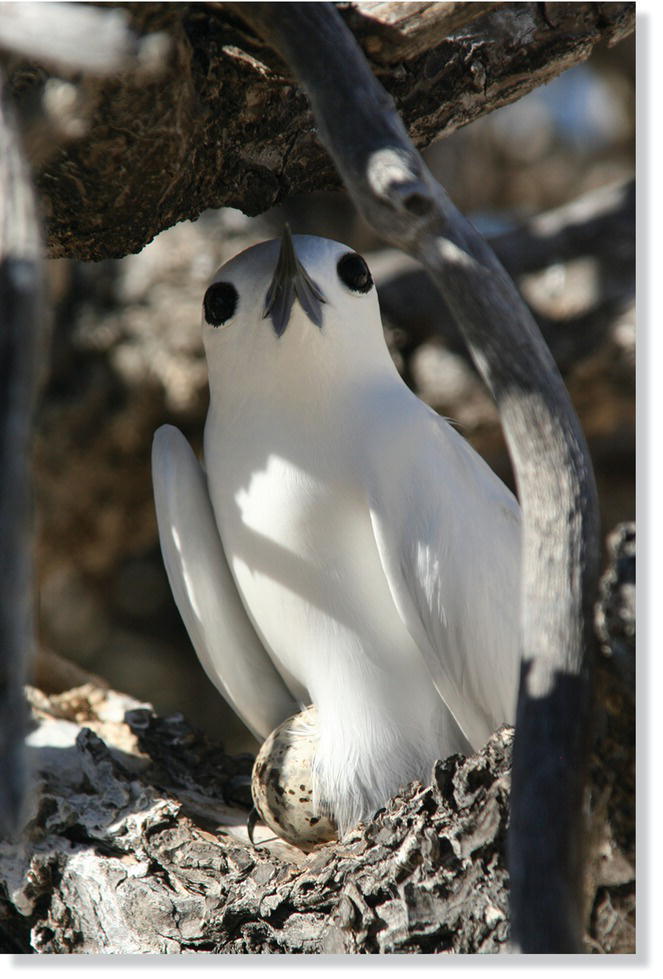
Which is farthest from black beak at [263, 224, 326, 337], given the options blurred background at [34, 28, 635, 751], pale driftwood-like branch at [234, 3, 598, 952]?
blurred background at [34, 28, 635, 751]

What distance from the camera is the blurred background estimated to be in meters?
2.75

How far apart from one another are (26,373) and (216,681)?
33.5 inches

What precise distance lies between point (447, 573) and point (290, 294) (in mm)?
423

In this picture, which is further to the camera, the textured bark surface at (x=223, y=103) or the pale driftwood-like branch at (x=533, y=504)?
the textured bark surface at (x=223, y=103)

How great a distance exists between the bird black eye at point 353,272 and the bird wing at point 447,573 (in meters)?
0.22

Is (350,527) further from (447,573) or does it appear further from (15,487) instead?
(15,487)

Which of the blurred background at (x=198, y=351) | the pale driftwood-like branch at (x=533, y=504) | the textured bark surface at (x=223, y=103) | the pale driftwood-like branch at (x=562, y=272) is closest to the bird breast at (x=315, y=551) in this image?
the textured bark surface at (x=223, y=103)

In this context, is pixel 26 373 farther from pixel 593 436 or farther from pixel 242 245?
pixel 593 436

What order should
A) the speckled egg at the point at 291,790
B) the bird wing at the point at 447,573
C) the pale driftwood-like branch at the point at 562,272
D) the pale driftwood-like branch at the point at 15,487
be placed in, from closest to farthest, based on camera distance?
the pale driftwood-like branch at the point at 15,487 → the bird wing at the point at 447,573 → the speckled egg at the point at 291,790 → the pale driftwood-like branch at the point at 562,272

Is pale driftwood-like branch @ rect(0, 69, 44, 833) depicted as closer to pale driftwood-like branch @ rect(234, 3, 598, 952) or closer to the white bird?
pale driftwood-like branch @ rect(234, 3, 598, 952)

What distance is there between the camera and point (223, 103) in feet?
4.46

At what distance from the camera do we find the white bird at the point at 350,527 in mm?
1395

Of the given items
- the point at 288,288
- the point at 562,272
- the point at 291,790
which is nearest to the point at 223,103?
the point at 288,288

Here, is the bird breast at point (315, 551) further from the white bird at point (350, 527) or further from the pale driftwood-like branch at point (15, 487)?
the pale driftwood-like branch at point (15, 487)
